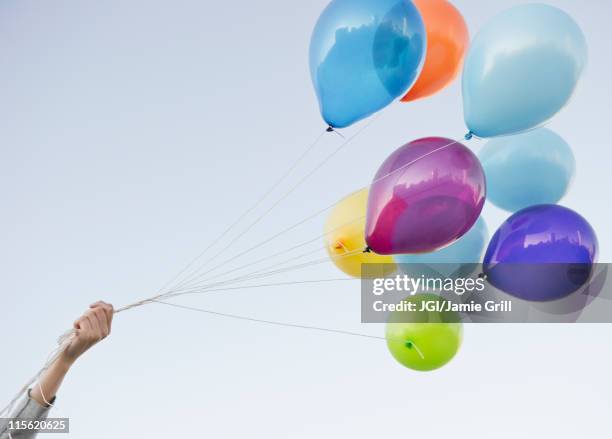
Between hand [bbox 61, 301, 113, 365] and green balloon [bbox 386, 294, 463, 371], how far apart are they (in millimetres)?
1862

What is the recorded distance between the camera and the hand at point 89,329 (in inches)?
58.4

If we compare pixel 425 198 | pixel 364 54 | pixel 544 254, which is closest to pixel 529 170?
pixel 544 254

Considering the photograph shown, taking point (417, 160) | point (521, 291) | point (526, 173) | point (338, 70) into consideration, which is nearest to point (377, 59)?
point (338, 70)

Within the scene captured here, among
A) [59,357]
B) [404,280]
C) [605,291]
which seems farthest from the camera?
[404,280]

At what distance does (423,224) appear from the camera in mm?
2635

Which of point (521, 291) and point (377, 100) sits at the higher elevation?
point (377, 100)

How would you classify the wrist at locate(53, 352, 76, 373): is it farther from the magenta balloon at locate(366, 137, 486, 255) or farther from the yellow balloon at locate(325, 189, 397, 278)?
the yellow balloon at locate(325, 189, 397, 278)

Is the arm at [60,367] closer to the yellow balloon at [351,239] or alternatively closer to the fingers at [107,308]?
the fingers at [107,308]

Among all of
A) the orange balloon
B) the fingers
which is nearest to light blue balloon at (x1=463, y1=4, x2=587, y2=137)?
A: the orange balloon

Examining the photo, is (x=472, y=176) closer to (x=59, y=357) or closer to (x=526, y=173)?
(x=526, y=173)

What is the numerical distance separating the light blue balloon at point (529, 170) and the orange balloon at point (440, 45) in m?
0.45

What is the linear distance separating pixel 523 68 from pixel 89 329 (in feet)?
6.32

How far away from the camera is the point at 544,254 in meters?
2.79

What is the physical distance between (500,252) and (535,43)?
2.91 ft
